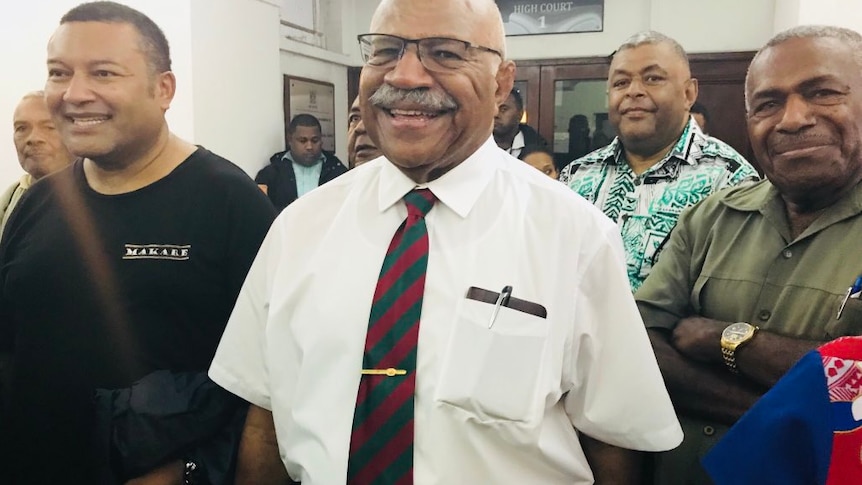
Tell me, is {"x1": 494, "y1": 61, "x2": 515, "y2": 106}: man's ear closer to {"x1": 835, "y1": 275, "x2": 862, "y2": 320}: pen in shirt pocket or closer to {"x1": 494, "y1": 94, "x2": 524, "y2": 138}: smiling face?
{"x1": 835, "y1": 275, "x2": 862, "y2": 320}: pen in shirt pocket

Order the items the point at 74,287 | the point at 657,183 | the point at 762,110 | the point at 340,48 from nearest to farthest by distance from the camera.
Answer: the point at 762,110
the point at 74,287
the point at 657,183
the point at 340,48

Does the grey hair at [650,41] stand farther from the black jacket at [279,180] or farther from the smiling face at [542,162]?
the black jacket at [279,180]

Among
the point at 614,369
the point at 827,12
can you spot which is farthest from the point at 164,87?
the point at 827,12

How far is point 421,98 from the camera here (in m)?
1.25

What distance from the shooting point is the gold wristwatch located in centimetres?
134

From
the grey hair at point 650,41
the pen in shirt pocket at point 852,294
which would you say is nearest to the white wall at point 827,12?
the grey hair at point 650,41

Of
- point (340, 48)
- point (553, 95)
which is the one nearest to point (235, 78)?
point (340, 48)

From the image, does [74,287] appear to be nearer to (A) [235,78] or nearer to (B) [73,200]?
(B) [73,200]

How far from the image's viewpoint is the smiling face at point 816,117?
1366 mm

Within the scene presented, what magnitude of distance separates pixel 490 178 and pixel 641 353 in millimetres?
420

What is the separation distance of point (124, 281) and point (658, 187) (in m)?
1.53

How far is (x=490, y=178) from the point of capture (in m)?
1.33

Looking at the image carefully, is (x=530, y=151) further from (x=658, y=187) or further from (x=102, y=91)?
(x=102, y=91)

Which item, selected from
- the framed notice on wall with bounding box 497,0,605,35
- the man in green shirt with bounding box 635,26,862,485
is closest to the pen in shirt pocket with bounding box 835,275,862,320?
the man in green shirt with bounding box 635,26,862,485
